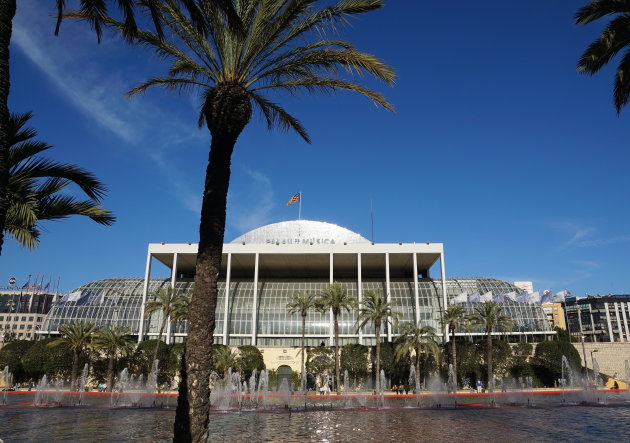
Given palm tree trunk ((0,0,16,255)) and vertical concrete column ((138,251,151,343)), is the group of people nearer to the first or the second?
vertical concrete column ((138,251,151,343))

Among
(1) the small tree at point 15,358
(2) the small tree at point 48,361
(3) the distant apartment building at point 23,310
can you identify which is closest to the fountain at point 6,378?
(1) the small tree at point 15,358

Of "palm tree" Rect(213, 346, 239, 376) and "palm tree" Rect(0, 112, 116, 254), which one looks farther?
"palm tree" Rect(213, 346, 239, 376)

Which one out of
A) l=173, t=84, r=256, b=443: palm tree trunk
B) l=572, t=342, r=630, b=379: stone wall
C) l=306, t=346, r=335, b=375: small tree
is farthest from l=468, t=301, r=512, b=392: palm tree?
l=173, t=84, r=256, b=443: palm tree trunk

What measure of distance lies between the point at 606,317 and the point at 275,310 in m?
157

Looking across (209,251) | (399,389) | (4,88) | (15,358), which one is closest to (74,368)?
(15,358)

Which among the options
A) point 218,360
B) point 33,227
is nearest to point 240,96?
point 33,227

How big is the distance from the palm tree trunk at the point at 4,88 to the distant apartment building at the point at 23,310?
168072 mm

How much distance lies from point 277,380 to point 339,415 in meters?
32.2

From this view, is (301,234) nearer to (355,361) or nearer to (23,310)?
(355,361)

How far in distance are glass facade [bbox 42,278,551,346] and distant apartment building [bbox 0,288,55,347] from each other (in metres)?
101

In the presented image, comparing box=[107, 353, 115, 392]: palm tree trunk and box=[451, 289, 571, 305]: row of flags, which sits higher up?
box=[451, 289, 571, 305]: row of flags

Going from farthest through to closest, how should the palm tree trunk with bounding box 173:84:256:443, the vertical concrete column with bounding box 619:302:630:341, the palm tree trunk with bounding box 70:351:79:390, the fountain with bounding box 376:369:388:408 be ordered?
the vertical concrete column with bounding box 619:302:630:341
the palm tree trunk with bounding box 70:351:79:390
the fountain with bounding box 376:369:388:408
the palm tree trunk with bounding box 173:84:256:443

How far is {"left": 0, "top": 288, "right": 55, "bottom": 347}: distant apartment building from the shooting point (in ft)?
514

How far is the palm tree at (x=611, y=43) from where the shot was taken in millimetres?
15586
